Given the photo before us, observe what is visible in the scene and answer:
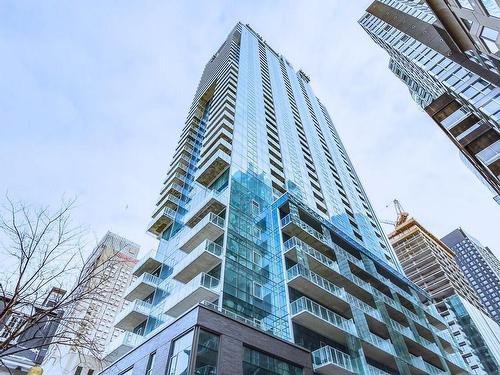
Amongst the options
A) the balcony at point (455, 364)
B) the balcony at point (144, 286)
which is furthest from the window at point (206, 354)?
the balcony at point (455, 364)

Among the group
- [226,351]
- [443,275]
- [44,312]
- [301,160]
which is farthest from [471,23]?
[443,275]

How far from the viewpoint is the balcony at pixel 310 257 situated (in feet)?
80.2

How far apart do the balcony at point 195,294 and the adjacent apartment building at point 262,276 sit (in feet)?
0.27

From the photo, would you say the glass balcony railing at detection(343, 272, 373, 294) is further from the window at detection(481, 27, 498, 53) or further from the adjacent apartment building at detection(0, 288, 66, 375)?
the adjacent apartment building at detection(0, 288, 66, 375)

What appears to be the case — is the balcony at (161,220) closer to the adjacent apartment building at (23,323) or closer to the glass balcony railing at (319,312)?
the glass balcony railing at (319,312)

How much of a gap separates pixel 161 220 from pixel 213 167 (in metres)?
8.28

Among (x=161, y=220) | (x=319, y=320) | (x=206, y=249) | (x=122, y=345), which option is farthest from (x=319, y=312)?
(x=161, y=220)

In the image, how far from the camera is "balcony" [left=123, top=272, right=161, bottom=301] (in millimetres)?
26125

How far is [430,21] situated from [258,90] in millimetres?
24054

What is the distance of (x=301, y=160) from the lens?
43.8 m

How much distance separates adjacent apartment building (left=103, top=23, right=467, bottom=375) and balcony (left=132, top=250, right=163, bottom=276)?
0.14 m

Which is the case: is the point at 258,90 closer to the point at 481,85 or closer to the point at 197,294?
the point at 481,85

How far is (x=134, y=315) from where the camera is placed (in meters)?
24.4

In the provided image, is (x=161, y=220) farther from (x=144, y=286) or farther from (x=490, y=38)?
(x=490, y=38)
